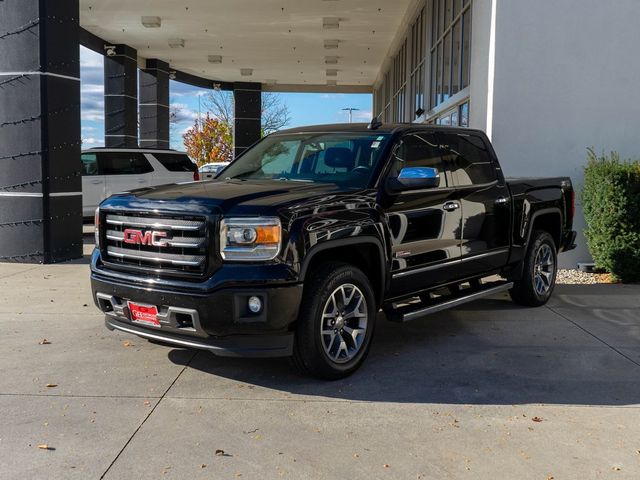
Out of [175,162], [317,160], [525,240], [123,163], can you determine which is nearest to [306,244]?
[317,160]

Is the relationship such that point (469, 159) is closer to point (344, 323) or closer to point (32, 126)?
point (344, 323)

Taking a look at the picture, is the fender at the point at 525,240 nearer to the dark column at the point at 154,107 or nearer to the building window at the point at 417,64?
the building window at the point at 417,64

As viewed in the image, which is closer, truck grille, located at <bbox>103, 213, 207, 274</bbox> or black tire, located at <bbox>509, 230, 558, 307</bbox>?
truck grille, located at <bbox>103, 213, 207, 274</bbox>

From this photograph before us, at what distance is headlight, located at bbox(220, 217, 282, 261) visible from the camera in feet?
14.3

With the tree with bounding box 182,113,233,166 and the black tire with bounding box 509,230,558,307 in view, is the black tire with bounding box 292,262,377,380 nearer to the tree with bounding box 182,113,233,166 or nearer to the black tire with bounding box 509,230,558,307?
the black tire with bounding box 509,230,558,307

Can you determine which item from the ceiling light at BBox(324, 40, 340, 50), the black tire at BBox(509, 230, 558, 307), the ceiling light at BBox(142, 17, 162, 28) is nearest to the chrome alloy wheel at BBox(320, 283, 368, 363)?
the black tire at BBox(509, 230, 558, 307)

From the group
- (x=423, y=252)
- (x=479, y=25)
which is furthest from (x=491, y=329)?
(x=479, y=25)

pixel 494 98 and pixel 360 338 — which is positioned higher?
pixel 494 98

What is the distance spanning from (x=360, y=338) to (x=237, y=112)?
110ft

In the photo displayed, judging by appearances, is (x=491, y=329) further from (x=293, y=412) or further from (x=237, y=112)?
(x=237, y=112)

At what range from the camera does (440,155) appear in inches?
238

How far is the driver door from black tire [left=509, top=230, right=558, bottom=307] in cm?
151

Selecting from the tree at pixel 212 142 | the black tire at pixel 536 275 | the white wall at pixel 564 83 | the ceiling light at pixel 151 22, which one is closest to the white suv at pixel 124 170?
the ceiling light at pixel 151 22

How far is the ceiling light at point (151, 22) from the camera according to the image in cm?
2086
